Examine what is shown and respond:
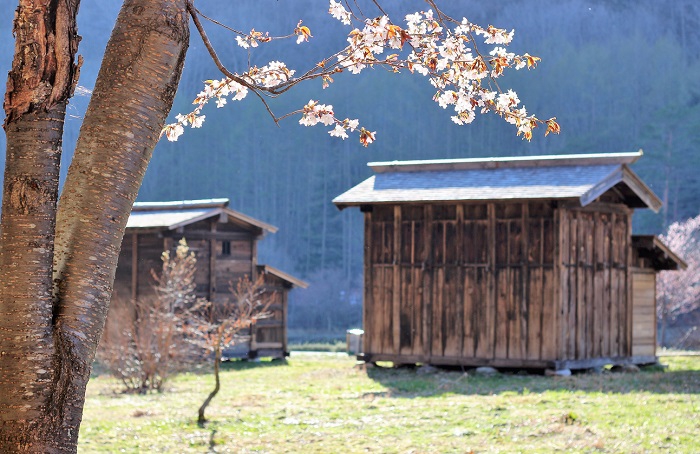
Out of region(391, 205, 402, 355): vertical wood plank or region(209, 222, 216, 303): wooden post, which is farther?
region(209, 222, 216, 303): wooden post

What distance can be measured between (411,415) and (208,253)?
14.9m

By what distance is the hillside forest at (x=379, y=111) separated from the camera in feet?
301

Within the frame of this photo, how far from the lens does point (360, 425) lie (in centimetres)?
1373

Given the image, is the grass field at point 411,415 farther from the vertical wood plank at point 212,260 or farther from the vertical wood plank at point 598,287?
the vertical wood plank at point 212,260

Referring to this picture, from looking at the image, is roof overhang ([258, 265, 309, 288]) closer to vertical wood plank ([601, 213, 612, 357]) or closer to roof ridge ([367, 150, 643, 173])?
roof ridge ([367, 150, 643, 173])

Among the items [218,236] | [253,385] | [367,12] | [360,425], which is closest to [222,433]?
[360,425]

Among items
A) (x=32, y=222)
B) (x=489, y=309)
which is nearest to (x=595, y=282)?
(x=489, y=309)

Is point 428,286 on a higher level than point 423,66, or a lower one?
lower

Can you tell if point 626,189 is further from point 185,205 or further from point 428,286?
point 185,205

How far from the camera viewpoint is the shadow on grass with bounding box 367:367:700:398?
58.2ft

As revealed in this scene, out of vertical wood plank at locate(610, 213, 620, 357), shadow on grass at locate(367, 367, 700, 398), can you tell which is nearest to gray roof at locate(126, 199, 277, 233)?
shadow on grass at locate(367, 367, 700, 398)

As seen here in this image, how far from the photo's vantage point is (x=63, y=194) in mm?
5203

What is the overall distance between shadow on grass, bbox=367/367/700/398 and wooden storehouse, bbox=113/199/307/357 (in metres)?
7.63

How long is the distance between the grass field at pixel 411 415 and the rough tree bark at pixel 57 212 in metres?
7.03
